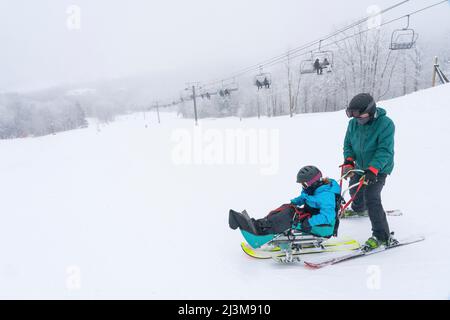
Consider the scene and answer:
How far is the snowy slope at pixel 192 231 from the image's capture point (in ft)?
9.89

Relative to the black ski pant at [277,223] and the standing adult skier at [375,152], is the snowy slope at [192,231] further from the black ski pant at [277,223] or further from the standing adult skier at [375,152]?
the black ski pant at [277,223]

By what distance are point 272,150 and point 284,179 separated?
3.71 meters

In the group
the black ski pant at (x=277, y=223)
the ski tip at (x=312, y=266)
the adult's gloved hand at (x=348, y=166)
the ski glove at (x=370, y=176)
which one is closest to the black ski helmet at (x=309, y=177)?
the black ski pant at (x=277, y=223)

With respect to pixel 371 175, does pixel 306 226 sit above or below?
below

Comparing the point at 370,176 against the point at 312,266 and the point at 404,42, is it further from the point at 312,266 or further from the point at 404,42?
the point at 404,42

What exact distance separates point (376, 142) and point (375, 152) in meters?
0.14

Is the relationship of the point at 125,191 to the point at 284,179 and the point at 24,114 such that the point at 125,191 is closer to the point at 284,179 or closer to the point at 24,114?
the point at 284,179

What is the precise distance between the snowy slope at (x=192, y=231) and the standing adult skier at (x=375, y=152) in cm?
38

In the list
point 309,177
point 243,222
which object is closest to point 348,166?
point 309,177

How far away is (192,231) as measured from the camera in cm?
445

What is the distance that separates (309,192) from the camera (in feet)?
11.4

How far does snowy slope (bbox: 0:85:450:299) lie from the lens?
9.89 ft

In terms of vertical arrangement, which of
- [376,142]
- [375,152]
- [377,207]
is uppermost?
[376,142]

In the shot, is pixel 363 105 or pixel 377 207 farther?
pixel 377 207
